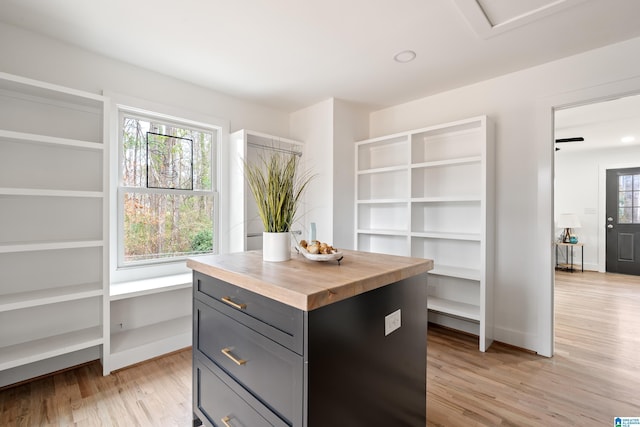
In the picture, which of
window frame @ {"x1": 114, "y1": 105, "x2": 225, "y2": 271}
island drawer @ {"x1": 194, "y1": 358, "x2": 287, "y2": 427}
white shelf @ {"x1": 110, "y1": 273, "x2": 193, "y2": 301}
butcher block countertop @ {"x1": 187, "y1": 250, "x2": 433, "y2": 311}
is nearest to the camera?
butcher block countertop @ {"x1": 187, "y1": 250, "x2": 433, "y2": 311}

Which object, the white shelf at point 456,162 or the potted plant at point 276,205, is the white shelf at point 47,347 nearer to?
the potted plant at point 276,205

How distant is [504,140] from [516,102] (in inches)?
13.7

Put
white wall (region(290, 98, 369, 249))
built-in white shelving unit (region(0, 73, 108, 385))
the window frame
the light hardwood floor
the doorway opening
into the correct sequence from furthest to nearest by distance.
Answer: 1. the doorway opening
2. white wall (region(290, 98, 369, 249))
3. the window frame
4. built-in white shelving unit (region(0, 73, 108, 385))
5. the light hardwood floor

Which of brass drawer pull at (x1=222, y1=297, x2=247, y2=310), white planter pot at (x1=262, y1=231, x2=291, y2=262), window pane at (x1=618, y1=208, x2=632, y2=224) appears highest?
window pane at (x1=618, y1=208, x2=632, y2=224)

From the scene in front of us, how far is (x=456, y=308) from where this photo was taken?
2910mm

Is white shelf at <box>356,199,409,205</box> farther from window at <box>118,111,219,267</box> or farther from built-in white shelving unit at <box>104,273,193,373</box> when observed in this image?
built-in white shelving unit at <box>104,273,193,373</box>

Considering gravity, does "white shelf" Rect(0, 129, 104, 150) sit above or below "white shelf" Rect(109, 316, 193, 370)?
above

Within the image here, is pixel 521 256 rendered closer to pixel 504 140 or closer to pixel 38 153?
pixel 504 140

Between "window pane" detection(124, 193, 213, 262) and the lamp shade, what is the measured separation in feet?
22.7

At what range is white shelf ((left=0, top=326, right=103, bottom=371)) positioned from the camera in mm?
1913

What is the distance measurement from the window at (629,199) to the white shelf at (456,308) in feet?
17.9

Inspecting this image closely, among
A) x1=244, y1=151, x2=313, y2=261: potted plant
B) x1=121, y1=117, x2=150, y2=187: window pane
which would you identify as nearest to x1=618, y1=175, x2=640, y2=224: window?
x1=244, y1=151, x2=313, y2=261: potted plant

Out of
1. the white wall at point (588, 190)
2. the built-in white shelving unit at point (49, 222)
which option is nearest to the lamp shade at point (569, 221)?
the white wall at point (588, 190)

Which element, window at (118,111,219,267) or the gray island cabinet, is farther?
window at (118,111,219,267)
